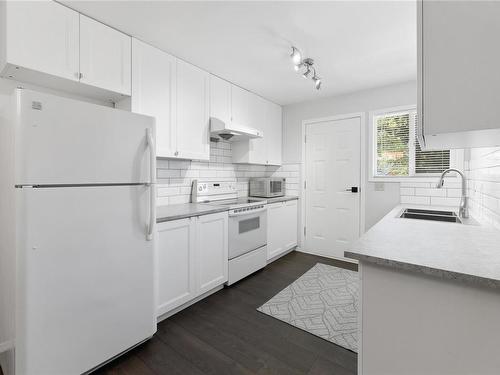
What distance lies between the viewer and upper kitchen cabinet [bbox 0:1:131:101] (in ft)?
5.02

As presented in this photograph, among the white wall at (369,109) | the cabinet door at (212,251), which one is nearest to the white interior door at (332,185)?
the white wall at (369,109)

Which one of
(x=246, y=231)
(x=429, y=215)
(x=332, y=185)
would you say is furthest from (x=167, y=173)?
(x=429, y=215)

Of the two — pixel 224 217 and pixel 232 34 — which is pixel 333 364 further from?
pixel 232 34

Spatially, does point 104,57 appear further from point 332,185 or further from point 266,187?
point 332,185

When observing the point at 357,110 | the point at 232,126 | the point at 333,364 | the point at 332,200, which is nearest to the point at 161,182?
the point at 232,126

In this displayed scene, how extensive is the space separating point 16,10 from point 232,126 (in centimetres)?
184

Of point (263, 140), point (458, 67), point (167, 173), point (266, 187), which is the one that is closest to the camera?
point (458, 67)

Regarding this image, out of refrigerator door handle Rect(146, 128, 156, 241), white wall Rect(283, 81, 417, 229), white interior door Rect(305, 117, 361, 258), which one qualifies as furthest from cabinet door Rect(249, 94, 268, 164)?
refrigerator door handle Rect(146, 128, 156, 241)

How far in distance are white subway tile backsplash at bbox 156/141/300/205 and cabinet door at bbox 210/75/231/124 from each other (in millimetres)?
457

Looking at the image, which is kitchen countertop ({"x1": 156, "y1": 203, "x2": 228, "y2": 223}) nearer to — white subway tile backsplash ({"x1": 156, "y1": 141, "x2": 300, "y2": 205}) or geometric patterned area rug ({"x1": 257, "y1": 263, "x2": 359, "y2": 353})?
white subway tile backsplash ({"x1": 156, "y1": 141, "x2": 300, "y2": 205})

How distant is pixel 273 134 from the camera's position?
4023mm

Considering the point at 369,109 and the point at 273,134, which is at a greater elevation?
the point at 369,109

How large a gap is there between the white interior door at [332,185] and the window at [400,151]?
0.26 m

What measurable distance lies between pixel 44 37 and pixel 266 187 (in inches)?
109
